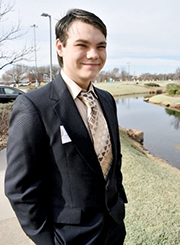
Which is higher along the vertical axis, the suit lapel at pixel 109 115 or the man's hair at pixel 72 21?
the man's hair at pixel 72 21

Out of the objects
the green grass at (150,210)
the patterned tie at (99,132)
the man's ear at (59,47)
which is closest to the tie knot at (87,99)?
the patterned tie at (99,132)

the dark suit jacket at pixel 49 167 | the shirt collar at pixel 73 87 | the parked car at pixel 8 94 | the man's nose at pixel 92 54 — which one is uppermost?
the man's nose at pixel 92 54

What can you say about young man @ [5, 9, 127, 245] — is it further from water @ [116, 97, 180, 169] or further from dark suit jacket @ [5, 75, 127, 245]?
water @ [116, 97, 180, 169]

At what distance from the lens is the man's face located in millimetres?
1224

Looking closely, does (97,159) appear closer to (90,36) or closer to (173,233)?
(90,36)

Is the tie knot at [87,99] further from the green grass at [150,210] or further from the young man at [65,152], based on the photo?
the green grass at [150,210]

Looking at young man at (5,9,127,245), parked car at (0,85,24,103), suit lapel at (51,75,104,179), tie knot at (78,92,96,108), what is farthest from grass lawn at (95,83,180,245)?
parked car at (0,85,24,103)

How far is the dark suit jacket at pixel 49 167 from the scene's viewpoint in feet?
3.84

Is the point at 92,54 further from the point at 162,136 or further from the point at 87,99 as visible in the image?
the point at 162,136

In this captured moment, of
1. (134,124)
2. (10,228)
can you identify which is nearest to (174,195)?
(10,228)

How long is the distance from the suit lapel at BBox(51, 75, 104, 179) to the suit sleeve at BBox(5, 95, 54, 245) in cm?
13

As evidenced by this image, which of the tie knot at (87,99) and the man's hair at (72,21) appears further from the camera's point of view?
Answer: the tie knot at (87,99)

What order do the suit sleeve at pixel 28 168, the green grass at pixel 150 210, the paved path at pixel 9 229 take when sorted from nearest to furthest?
the suit sleeve at pixel 28 168, the green grass at pixel 150 210, the paved path at pixel 9 229

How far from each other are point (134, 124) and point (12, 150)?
1466 centimetres
